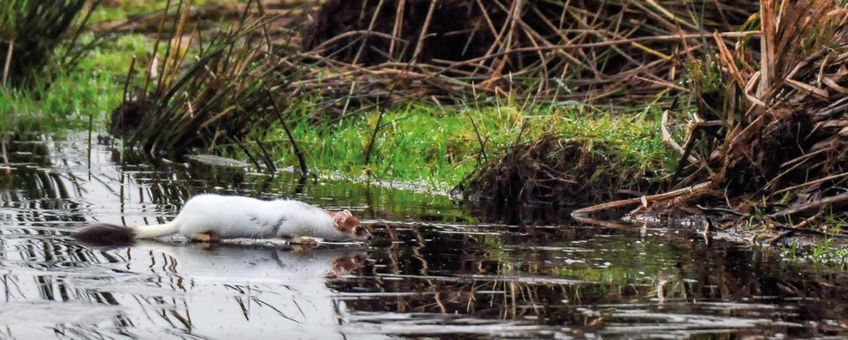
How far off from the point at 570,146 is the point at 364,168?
168 centimetres

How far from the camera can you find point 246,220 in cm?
609

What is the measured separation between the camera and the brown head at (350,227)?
614cm

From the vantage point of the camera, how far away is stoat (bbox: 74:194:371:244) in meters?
6.01

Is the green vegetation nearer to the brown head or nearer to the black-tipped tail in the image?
the brown head

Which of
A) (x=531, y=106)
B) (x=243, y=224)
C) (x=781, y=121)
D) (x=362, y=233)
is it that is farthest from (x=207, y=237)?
(x=531, y=106)

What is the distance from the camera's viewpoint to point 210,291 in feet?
16.0

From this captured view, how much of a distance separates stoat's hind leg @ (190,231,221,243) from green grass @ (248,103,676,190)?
235 centimetres

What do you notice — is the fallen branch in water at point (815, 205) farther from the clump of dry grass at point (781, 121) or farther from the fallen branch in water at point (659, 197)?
the fallen branch in water at point (659, 197)

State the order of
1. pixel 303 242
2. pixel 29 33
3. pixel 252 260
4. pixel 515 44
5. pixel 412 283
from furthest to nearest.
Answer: pixel 29 33 → pixel 515 44 → pixel 303 242 → pixel 252 260 → pixel 412 283

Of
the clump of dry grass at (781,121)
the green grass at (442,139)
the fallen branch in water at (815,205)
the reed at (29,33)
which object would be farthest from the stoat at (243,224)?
the reed at (29,33)

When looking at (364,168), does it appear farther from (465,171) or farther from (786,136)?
(786,136)

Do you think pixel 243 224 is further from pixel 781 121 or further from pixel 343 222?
pixel 781 121

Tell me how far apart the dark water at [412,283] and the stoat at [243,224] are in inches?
3.5

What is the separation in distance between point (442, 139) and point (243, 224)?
11.4ft
